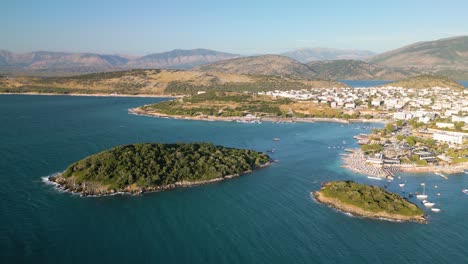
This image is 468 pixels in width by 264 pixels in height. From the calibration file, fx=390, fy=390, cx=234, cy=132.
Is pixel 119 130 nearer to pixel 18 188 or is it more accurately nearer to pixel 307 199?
pixel 18 188

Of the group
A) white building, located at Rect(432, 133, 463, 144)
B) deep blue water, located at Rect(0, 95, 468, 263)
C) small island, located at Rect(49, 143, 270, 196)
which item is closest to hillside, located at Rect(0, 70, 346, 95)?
white building, located at Rect(432, 133, 463, 144)

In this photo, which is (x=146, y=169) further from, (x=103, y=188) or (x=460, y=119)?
(x=460, y=119)

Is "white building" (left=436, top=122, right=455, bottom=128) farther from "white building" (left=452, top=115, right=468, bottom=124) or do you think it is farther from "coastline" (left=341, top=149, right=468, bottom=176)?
"coastline" (left=341, top=149, right=468, bottom=176)

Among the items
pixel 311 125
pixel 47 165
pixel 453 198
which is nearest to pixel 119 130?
pixel 47 165

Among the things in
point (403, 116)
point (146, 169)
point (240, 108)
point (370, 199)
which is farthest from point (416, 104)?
point (146, 169)

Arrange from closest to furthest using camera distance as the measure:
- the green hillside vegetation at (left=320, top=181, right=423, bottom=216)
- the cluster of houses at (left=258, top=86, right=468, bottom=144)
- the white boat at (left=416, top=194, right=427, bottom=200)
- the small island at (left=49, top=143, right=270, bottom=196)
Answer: the green hillside vegetation at (left=320, top=181, right=423, bottom=216), the small island at (left=49, top=143, right=270, bottom=196), the white boat at (left=416, top=194, right=427, bottom=200), the cluster of houses at (left=258, top=86, right=468, bottom=144)
